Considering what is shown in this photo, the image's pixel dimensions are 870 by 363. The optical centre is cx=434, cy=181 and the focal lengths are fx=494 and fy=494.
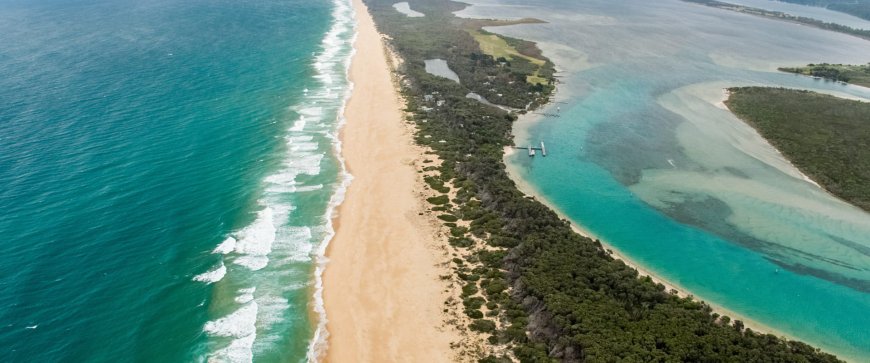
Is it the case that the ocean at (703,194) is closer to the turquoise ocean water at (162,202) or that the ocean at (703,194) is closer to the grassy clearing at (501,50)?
the grassy clearing at (501,50)

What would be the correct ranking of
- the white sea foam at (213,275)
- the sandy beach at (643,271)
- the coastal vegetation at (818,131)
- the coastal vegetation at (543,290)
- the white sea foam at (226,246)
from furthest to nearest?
the coastal vegetation at (818,131) → the white sea foam at (226,246) → the white sea foam at (213,275) → the sandy beach at (643,271) → the coastal vegetation at (543,290)

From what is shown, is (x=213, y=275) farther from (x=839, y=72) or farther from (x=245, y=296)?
(x=839, y=72)

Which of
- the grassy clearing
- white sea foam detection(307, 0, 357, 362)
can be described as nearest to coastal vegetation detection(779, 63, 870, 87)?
the grassy clearing

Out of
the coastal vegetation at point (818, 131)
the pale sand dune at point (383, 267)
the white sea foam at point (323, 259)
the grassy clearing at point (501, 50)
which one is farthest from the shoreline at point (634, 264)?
the grassy clearing at point (501, 50)

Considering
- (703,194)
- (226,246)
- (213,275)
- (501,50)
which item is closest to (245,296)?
(213,275)

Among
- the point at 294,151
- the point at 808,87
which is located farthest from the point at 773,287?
the point at 808,87

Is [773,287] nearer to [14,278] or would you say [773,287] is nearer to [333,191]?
[333,191]
